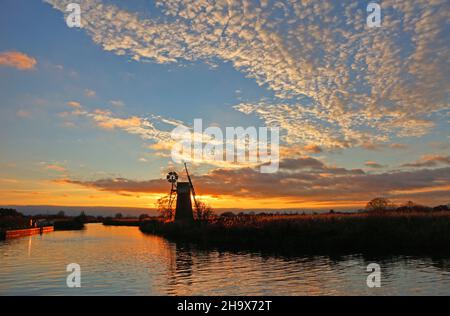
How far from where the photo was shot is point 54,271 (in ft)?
94.8

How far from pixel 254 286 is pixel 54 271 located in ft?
49.9

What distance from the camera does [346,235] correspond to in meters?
37.7

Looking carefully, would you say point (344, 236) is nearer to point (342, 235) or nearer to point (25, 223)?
point (342, 235)

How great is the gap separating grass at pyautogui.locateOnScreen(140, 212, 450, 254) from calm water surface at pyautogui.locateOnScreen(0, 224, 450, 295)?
210 inches

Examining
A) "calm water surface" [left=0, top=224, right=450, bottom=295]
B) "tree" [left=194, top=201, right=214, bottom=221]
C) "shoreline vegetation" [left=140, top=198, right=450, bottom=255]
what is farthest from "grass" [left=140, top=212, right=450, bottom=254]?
"tree" [left=194, top=201, right=214, bottom=221]

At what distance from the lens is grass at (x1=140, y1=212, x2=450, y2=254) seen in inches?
1389

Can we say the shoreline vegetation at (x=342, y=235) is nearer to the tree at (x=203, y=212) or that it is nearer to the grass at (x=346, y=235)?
the grass at (x=346, y=235)

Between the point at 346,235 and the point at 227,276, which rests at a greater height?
the point at 346,235

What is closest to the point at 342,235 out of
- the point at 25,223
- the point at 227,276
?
the point at 227,276

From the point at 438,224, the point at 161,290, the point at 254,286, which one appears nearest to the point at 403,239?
the point at 438,224

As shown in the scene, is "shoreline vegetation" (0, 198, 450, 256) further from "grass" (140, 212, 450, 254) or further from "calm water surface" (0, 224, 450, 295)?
"calm water surface" (0, 224, 450, 295)

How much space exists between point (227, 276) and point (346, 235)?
54.9ft

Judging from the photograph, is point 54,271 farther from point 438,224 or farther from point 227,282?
point 438,224

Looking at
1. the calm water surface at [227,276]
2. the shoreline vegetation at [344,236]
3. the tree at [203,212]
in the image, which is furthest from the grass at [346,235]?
the tree at [203,212]
